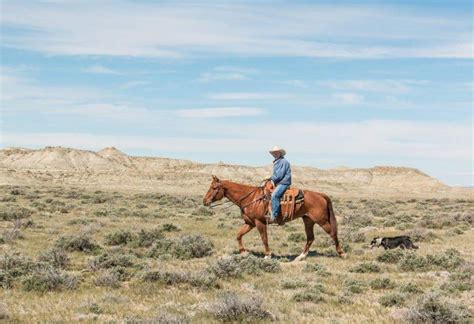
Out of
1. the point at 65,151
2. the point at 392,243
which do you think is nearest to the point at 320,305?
the point at 392,243

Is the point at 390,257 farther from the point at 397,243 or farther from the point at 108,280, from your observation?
the point at 108,280

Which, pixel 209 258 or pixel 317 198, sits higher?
pixel 317 198

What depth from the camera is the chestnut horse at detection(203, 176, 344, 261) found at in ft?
50.7

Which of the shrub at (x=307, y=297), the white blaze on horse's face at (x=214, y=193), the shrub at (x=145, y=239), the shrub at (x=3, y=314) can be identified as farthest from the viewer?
the shrub at (x=145, y=239)

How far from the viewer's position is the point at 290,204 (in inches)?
602

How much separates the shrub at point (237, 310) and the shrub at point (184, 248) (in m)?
6.65

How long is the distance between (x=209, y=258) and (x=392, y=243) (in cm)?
628

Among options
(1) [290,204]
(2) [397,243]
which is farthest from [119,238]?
(2) [397,243]

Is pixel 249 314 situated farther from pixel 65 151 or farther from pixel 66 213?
pixel 65 151

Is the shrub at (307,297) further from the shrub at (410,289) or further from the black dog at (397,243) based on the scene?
the black dog at (397,243)

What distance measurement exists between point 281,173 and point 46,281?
7052mm

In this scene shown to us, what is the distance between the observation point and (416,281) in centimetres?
1192

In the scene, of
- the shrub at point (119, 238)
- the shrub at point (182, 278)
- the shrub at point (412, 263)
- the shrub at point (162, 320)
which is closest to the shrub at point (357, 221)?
the shrub at point (119, 238)

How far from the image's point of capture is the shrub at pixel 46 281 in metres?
10.6
